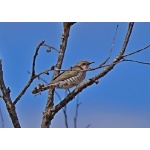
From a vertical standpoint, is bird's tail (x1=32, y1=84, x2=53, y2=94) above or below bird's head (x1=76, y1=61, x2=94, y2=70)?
below

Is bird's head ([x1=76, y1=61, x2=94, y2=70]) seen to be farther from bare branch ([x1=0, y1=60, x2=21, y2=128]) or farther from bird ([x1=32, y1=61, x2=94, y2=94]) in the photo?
bare branch ([x1=0, y1=60, x2=21, y2=128])

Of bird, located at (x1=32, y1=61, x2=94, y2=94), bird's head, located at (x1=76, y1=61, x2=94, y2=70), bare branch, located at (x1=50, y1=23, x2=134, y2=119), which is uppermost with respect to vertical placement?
bird's head, located at (x1=76, y1=61, x2=94, y2=70)

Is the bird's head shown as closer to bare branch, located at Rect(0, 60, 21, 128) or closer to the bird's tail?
the bird's tail

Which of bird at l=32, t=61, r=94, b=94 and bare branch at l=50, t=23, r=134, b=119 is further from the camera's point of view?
bird at l=32, t=61, r=94, b=94

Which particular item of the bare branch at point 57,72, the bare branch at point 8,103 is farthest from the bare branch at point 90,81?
the bare branch at point 8,103

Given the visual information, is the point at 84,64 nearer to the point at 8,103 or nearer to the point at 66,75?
the point at 66,75

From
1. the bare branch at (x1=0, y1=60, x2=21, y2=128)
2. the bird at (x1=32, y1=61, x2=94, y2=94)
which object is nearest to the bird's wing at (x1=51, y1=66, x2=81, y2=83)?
the bird at (x1=32, y1=61, x2=94, y2=94)

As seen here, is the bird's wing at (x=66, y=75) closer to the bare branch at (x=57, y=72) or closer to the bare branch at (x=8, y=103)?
the bare branch at (x=57, y=72)

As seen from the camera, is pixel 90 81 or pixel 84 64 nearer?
pixel 90 81

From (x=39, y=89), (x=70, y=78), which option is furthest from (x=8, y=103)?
(x=70, y=78)

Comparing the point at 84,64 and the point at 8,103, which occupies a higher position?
the point at 84,64
